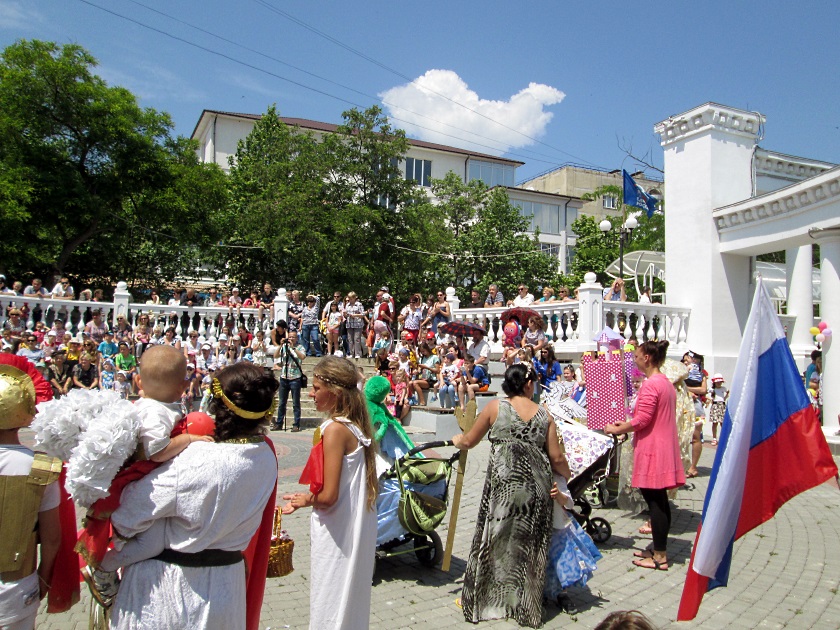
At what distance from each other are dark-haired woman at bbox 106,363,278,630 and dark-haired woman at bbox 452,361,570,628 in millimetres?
2384

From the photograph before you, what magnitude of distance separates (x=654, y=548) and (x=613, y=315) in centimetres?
1014

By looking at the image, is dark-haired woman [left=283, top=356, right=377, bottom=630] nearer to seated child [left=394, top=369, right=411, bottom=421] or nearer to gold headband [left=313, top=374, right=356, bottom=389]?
gold headband [left=313, top=374, right=356, bottom=389]

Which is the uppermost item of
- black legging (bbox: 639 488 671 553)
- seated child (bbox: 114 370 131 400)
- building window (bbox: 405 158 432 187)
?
building window (bbox: 405 158 432 187)

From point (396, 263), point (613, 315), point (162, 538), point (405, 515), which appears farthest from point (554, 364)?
point (396, 263)

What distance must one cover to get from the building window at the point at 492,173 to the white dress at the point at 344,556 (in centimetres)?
5110

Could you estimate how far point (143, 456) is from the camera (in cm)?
232

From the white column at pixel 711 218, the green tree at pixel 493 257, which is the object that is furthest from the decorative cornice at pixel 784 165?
the green tree at pixel 493 257

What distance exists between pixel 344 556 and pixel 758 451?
2.19 metres

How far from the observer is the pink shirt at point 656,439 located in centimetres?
559

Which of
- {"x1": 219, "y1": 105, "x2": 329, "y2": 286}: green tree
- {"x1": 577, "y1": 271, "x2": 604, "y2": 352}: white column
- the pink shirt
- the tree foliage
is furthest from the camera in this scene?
the tree foliage

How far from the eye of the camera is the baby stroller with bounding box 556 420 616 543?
5.93 metres

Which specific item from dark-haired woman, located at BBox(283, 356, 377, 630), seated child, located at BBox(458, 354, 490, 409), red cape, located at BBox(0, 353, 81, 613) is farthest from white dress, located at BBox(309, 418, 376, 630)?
seated child, located at BBox(458, 354, 490, 409)

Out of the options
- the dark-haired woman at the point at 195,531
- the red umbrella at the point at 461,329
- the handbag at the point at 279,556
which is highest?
the red umbrella at the point at 461,329

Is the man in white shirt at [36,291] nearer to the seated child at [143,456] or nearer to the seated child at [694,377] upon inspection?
the seated child at [694,377]
